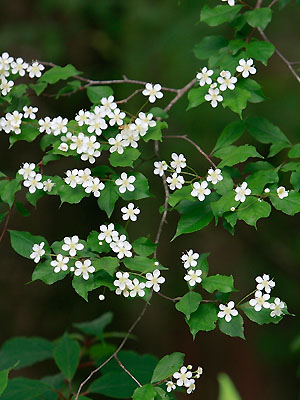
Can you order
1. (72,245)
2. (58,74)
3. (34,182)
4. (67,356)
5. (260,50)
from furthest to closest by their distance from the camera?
(67,356)
(58,74)
(260,50)
(34,182)
(72,245)

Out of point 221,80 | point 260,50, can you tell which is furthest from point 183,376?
point 260,50

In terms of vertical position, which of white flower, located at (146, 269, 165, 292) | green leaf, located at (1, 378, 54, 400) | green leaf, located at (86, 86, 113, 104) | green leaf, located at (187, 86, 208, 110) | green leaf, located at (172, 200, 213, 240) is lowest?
green leaf, located at (1, 378, 54, 400)

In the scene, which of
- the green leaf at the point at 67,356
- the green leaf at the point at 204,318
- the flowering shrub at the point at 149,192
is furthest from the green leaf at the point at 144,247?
the green leaf at the point at 67,356

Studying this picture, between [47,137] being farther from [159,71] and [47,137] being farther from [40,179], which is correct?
[159,71]

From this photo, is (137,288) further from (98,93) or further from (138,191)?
(98,93)

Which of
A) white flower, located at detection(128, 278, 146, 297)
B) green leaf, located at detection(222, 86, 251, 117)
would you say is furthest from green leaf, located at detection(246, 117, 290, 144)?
white flower, located at detection(128, 278, 146, 297)

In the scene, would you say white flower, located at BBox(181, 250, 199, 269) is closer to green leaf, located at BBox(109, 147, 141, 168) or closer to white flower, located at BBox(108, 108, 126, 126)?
green leaf, located at BBox(109, 147, 141, 168)
